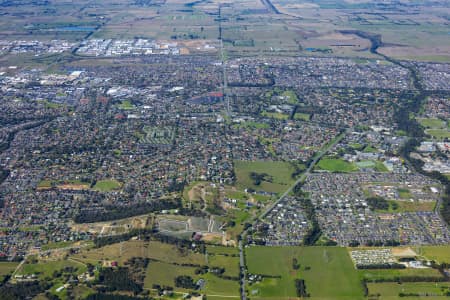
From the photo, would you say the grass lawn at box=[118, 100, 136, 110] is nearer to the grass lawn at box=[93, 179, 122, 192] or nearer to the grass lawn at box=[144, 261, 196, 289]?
the grass lawn at box=[93, 179, 122, 192]

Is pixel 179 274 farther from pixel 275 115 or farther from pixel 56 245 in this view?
pixel 275 115

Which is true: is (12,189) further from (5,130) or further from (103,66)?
(103,66)

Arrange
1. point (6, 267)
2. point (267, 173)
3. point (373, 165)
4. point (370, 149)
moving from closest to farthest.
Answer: point (6, 267), point (267, 173), point (373, 165), point (370, 149)

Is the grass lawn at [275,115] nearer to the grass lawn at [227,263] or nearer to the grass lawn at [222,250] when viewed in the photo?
the grass lawn at [222,250]

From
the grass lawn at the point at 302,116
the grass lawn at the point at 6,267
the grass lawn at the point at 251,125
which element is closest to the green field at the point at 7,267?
the grass lawn at the point at 6,267

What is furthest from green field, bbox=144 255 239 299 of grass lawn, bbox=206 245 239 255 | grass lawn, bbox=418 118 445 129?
grass lawn, bbox=418 118 445 129

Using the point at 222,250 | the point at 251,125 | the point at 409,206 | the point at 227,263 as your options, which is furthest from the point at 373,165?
the point at 227,263
